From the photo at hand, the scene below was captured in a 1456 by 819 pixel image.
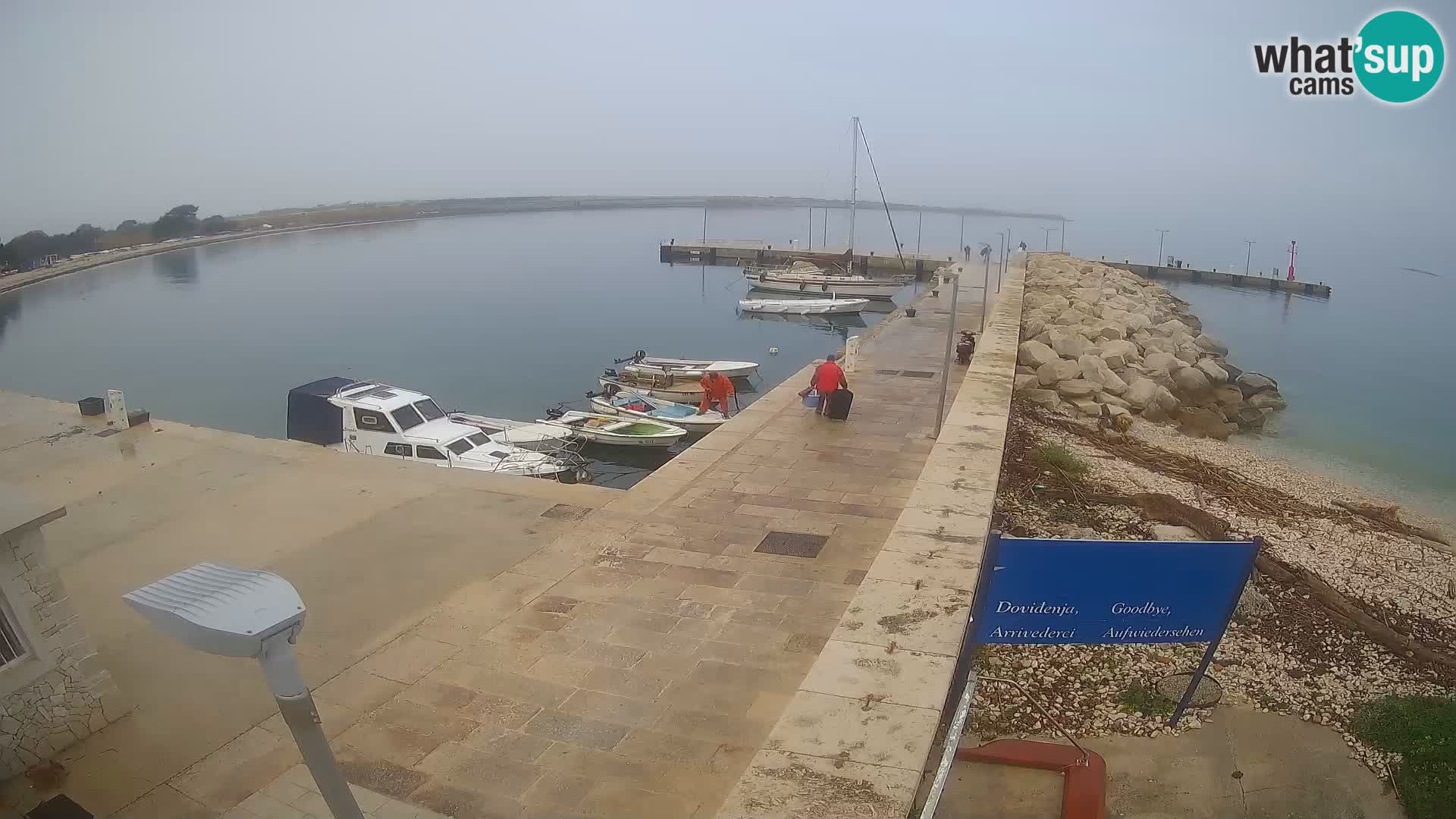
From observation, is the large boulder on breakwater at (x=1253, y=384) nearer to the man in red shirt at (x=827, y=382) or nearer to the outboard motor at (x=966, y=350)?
the outboard motor at (x=966, y=350)

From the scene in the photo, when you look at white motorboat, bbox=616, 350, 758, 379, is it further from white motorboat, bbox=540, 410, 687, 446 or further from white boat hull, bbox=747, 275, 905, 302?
white boat hull, bbox=747, 275, 905, 302

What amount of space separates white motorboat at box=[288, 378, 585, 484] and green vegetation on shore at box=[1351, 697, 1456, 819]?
11.9 metres

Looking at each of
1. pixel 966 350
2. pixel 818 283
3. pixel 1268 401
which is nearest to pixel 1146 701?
pixel 966 350

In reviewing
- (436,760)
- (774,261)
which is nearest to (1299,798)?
(436,760)

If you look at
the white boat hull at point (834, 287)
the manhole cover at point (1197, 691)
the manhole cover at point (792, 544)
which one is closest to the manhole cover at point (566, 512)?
the manhole cover at point (792, 544)

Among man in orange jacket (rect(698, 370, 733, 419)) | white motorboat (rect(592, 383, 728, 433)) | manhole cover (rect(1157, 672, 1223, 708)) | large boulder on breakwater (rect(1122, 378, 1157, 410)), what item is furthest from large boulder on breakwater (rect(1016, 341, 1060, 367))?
manhole cover (rect(1157, 672, 1223, 708))

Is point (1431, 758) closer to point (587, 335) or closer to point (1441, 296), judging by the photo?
point (587, 335)

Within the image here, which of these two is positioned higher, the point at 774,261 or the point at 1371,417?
the point at 774,261

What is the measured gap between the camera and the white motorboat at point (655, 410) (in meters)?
19.1

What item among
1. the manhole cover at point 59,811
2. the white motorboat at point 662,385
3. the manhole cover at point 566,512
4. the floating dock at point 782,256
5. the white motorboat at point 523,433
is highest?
the floating dock at point 782,256

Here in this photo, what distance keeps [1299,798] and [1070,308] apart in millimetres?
18855

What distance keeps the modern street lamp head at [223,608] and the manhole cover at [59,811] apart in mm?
3037

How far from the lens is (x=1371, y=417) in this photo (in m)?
23.0

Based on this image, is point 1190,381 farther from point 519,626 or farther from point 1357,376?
point 519,626
